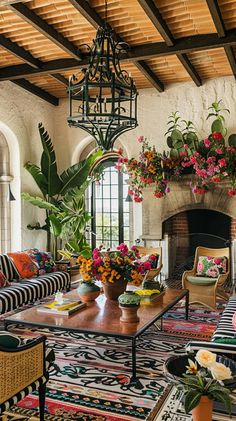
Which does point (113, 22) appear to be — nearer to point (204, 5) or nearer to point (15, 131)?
point (204, 5)

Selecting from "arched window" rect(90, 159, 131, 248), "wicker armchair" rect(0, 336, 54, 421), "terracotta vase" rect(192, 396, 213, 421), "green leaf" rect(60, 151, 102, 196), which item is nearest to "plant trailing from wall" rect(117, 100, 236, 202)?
"green leaf" rect(60, 151, 102, 196)

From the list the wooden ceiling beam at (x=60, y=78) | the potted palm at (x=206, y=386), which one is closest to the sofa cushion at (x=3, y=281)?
the wooden ceiling beam at (x=60, y=78)

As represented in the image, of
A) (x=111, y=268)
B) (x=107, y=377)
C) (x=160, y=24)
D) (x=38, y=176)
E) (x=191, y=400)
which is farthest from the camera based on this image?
(x=38, y=176)

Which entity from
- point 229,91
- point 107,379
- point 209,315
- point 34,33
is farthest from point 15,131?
point 107,379

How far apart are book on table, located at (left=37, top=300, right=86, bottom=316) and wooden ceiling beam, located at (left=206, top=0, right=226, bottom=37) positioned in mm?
3751

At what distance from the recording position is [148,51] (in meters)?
6.42

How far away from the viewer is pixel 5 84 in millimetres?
7996

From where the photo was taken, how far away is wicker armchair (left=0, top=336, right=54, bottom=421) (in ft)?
9.04

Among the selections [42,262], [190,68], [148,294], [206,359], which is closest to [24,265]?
[42,262]

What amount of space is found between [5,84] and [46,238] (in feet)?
10.9

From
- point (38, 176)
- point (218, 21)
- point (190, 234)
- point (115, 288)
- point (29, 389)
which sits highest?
point (218, 21)

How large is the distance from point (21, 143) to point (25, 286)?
11.4 feet

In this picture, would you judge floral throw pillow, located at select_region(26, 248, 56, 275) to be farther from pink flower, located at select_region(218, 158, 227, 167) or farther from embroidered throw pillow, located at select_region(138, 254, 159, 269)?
pink flower, located at select_region(218, 158, 227, 167)

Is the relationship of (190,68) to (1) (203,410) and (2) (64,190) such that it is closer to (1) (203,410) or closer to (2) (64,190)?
(2) (64,190)
